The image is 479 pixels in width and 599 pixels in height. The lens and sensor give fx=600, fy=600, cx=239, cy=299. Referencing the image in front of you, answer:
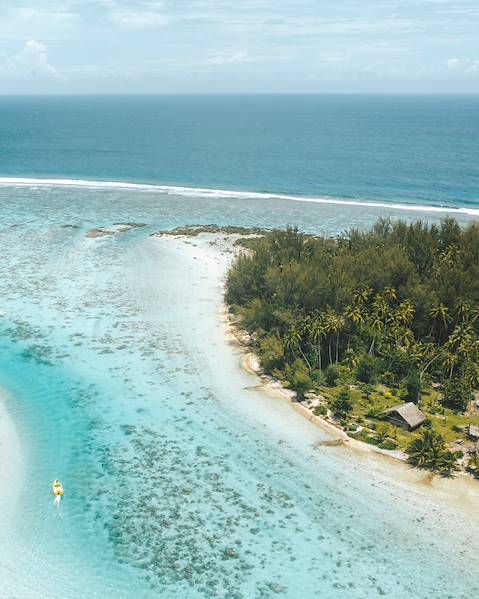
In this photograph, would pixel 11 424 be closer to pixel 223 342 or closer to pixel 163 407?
pixel 163 407

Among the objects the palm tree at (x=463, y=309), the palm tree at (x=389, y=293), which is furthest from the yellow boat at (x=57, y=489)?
the palm tree at (x=463, y=309)

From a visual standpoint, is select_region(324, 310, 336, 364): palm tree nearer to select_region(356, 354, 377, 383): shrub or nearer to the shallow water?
select_region(356, 354, 377, 383): shrub

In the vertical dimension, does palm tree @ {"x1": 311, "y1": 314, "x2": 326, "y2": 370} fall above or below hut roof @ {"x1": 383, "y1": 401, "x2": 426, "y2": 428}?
above

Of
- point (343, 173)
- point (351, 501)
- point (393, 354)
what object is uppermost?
point (343, 173)

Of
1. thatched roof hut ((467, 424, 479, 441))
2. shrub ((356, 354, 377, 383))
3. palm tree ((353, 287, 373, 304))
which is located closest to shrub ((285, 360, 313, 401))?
shrub ((356, 354, 377, 383))

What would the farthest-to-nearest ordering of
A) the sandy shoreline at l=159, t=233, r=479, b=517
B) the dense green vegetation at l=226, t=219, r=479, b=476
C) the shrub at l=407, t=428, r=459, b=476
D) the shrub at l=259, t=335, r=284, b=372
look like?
the shrub at l=259, t=335, r=284, b=372 < the dense green vegetation at l=226, t=219, r=479, b=476 < the shrub at l=407, t=428, r=459, b=476 < the sandy shoreline at l=159, t=233, r=479, b=517

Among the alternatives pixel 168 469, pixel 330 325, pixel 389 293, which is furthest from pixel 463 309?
pixel 168 469

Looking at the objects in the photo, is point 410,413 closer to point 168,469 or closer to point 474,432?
point 474,432

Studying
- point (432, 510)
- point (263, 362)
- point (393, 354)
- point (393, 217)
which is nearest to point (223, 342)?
point (263, 362)

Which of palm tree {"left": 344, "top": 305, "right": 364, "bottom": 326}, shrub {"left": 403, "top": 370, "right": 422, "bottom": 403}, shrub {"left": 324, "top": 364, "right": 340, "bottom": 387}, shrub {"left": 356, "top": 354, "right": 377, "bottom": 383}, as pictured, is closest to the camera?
shrub {"left": 403, "top": 370, "right": 422, "bottom": 403}
